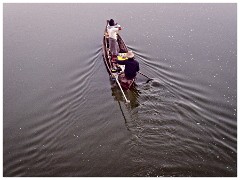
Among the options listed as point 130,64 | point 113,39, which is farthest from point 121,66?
point 113,39

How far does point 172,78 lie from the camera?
10367 mm

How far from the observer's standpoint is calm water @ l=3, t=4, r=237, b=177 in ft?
23.7

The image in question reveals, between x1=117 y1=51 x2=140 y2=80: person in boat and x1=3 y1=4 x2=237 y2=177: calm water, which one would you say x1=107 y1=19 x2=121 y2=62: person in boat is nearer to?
x1=3 y1=4 x2=237 y2=177: calm water

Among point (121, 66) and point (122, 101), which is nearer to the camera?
point (122, 101)

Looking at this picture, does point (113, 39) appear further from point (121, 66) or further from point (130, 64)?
point (130, 64)

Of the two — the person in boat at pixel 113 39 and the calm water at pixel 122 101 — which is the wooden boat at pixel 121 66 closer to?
the person in boat at pixel 113 39

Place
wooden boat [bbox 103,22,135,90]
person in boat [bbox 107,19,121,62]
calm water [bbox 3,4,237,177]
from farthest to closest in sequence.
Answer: person in boat [bbox 107,19,121,62] → wooden boat [bbox 103,22,135,90] → calm water [bbox 3,4,237,177]

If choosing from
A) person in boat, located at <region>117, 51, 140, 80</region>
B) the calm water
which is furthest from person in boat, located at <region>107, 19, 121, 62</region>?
person in boat, located at <region>117, 51, 140, 80</region>

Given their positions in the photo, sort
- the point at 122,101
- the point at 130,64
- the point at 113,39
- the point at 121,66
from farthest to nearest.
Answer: the point at 113,39
the point at 121,66
the point at 122,101
the point at 130,64

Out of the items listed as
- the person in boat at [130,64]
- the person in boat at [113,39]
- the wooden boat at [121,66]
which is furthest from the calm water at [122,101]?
the person in boat at [113,39]

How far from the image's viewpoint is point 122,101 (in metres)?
9.48

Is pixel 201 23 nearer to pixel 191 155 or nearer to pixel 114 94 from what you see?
pixel 114 94

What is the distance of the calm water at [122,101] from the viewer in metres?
7.22

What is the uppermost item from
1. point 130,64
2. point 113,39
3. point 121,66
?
point 113,39
